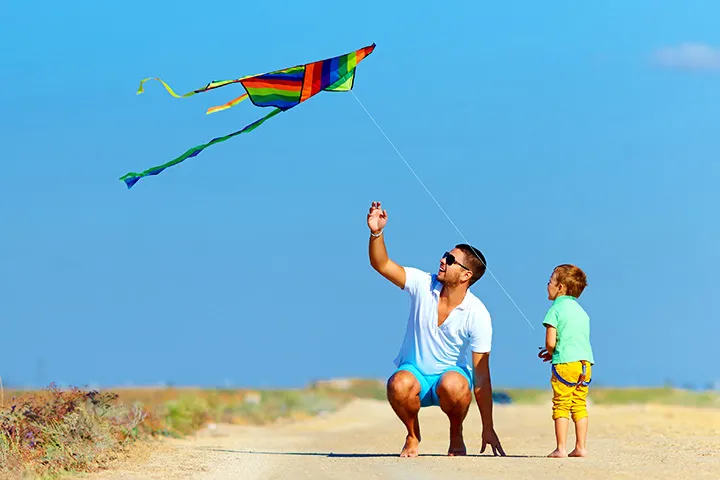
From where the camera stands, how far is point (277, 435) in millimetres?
17703

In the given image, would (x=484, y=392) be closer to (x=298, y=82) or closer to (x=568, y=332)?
(x=568, y=332)

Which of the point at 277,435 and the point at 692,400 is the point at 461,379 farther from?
the point at 692,400

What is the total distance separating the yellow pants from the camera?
984 cm

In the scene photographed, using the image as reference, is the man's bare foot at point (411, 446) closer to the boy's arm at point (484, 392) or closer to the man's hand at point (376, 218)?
the boy's arm at point (484, 392)

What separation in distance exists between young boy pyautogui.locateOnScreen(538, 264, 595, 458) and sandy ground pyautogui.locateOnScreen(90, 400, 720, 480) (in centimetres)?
29

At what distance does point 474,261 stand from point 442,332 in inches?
27.0

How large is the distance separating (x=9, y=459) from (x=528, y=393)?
15.2 meters

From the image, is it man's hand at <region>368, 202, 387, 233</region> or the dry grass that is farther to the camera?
man's hand at <region>368, 202, 387, 233</region>

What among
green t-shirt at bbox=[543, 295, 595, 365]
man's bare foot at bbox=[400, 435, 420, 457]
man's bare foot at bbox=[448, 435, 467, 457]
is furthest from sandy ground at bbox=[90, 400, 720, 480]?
green t-shirt at bbox=[543, 295, 595, 365]

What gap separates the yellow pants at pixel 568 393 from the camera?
984 centimetres

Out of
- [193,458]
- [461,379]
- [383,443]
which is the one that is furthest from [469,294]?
[383,443]

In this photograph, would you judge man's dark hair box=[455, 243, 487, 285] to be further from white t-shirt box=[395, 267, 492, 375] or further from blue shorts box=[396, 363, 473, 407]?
blue shorts box=[396, 363, 473, 407]

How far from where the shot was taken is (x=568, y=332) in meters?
9.82

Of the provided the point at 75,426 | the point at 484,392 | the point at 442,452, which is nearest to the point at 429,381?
the point at 484,392
